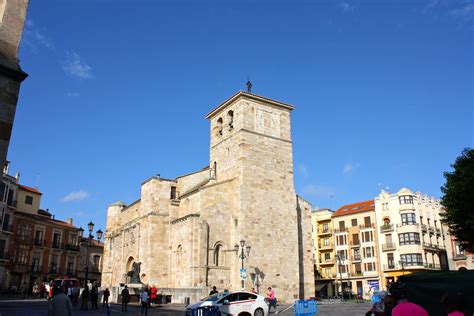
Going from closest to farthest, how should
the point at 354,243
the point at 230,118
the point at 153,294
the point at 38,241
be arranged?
the point at 153,294, the point at 230,118, the point at 38,241, the point at 354,243

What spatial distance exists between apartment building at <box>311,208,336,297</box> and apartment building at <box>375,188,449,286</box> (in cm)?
675

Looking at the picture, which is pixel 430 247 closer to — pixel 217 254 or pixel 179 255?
pixel 217 254

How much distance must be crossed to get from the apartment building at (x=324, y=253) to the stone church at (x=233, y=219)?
20.9m

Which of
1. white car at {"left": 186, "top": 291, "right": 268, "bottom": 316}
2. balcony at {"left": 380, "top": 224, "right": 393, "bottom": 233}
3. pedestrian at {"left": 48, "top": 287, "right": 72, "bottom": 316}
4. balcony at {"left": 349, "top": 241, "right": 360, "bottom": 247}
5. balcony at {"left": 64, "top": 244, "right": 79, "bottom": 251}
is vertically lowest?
white car at {"left": 186, "top": 291, "right": 268, "bottom": 316}

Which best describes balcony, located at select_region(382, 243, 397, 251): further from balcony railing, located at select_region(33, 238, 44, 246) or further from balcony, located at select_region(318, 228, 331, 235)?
balcony railing, located at select_region(33, 238, 44, 246)

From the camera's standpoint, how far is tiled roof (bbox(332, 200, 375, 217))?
49372 millimetres

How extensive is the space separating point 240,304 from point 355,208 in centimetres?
3795

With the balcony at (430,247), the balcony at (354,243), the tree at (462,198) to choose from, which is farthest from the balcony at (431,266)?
the tree at (462,198)

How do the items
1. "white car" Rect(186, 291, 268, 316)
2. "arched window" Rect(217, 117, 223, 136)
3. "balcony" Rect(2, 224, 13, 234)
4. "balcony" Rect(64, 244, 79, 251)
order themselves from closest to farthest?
"white car" Rect(186, 291, 268, 316) < "arched window" Rect(217, 117, 223, 136) < "balcony" Rect(2, 224, 13, 234) < "balcony" Rect(64, 244, 79, 251)

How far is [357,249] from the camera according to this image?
48.7 m

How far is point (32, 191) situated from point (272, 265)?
105ft

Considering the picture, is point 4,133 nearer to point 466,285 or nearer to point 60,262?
point 466,285

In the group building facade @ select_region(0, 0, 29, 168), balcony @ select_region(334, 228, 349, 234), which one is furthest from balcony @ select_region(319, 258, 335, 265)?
building facade @ select_region(0, 0, 29, 168)

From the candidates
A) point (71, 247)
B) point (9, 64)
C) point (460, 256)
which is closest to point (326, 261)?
point (460, 256)
